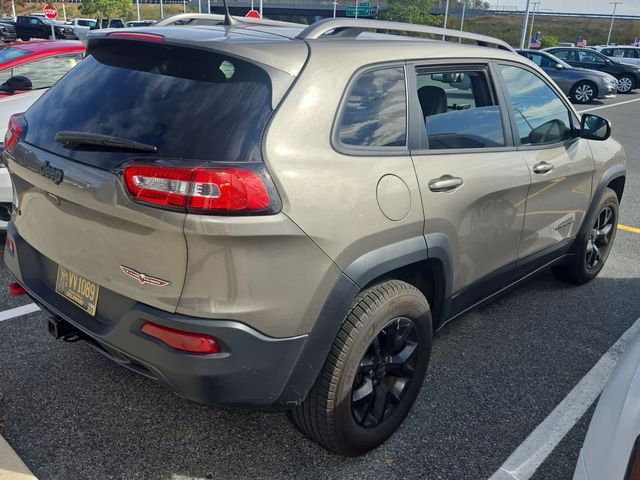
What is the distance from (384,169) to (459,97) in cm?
107

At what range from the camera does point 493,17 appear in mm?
94938

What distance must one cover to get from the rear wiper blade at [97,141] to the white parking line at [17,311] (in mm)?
1829

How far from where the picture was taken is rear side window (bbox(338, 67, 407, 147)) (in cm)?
237

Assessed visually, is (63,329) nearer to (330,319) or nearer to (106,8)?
(330,319)

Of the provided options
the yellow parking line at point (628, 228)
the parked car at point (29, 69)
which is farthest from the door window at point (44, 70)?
the yellow parking line at point (628, 228)

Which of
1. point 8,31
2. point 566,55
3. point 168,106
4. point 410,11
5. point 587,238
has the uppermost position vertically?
point 168,106

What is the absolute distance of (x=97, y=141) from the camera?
85.5 inches

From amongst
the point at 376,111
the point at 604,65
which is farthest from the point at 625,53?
the point at 376,111

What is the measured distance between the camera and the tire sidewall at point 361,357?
2383 mm

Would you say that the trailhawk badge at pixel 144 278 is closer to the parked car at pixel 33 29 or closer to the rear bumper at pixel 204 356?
the rear bumper at pixel 204 356

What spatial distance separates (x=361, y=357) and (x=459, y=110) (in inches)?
57.8

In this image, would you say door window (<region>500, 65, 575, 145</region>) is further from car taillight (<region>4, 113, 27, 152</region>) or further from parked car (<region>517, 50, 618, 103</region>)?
parked car (<region>517, 50, 618, 103</region>)

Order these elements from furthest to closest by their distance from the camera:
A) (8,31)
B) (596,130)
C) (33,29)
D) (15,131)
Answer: (33,29), (8,31), (596,130), (15,131)

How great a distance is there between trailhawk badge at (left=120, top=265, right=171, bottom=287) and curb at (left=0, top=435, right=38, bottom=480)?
0.94 meters
